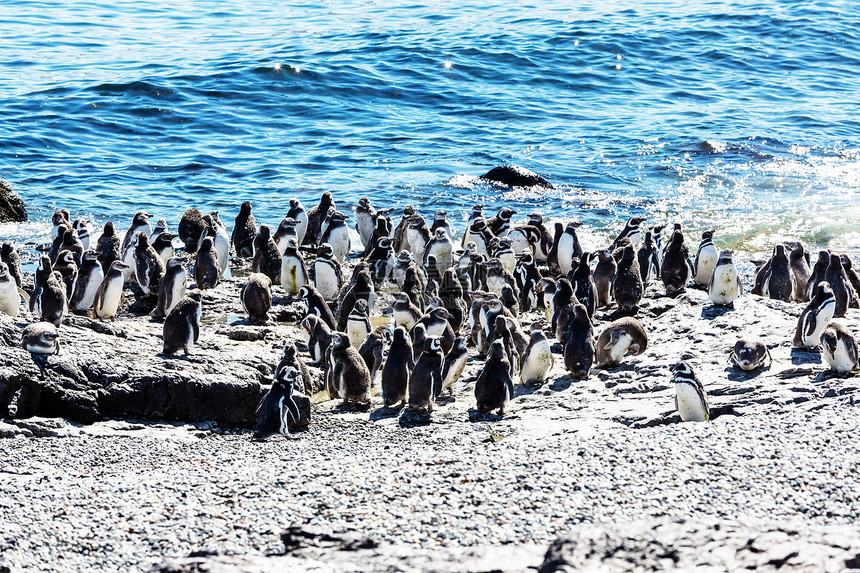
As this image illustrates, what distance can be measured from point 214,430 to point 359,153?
707 inches

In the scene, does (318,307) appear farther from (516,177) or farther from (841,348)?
(516,177)

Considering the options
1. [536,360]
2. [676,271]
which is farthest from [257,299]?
[676,271]

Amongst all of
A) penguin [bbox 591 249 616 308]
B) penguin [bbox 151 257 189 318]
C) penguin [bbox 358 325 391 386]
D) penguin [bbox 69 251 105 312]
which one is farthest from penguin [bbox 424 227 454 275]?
penguin [bbox 69 251 105 312]

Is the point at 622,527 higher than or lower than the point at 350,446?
higher

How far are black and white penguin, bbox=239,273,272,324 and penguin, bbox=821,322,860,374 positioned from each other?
7.24 metres

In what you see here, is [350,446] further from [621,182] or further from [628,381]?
[621,182]

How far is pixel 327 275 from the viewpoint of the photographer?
15820 mm

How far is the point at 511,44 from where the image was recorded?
3966cm

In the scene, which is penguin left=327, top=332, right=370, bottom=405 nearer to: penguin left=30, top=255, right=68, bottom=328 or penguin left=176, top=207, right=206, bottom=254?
penguin left=30, top=255, right=68, bottom=328

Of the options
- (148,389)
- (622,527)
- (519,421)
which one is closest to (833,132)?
(519,421)

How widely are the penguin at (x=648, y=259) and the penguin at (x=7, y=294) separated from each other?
360 inches

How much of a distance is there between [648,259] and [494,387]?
6615mm

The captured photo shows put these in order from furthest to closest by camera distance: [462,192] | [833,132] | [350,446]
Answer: [833,132] → [462,192] → [350,446]

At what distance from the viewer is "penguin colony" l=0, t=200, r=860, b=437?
11.0 meters
